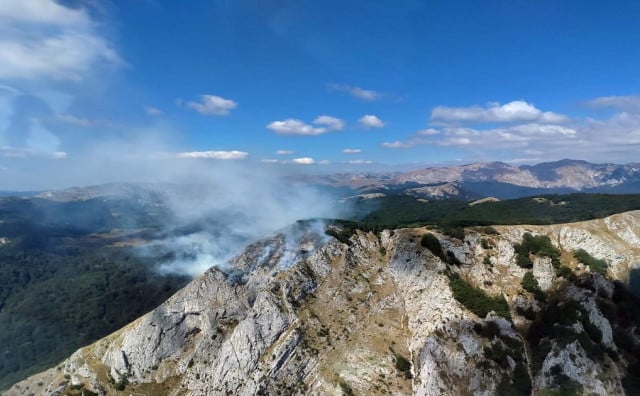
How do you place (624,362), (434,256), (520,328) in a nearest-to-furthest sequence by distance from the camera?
1. (624,362)
2. (520,328)
3. (434,256)

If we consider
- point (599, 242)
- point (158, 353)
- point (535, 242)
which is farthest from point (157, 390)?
point (599, 242)

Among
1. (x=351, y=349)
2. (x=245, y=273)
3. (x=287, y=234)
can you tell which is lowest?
(x=351, y=349)

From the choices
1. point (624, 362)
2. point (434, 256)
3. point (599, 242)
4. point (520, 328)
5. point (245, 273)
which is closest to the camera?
point (624, 362)

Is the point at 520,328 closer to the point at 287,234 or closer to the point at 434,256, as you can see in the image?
the point at 434,256

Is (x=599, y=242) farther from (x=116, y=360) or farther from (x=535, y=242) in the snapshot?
(x=116, y=360)

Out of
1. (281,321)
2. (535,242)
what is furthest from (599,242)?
(281,321)

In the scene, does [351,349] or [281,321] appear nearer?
[351,349]

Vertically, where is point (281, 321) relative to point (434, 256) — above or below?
below
